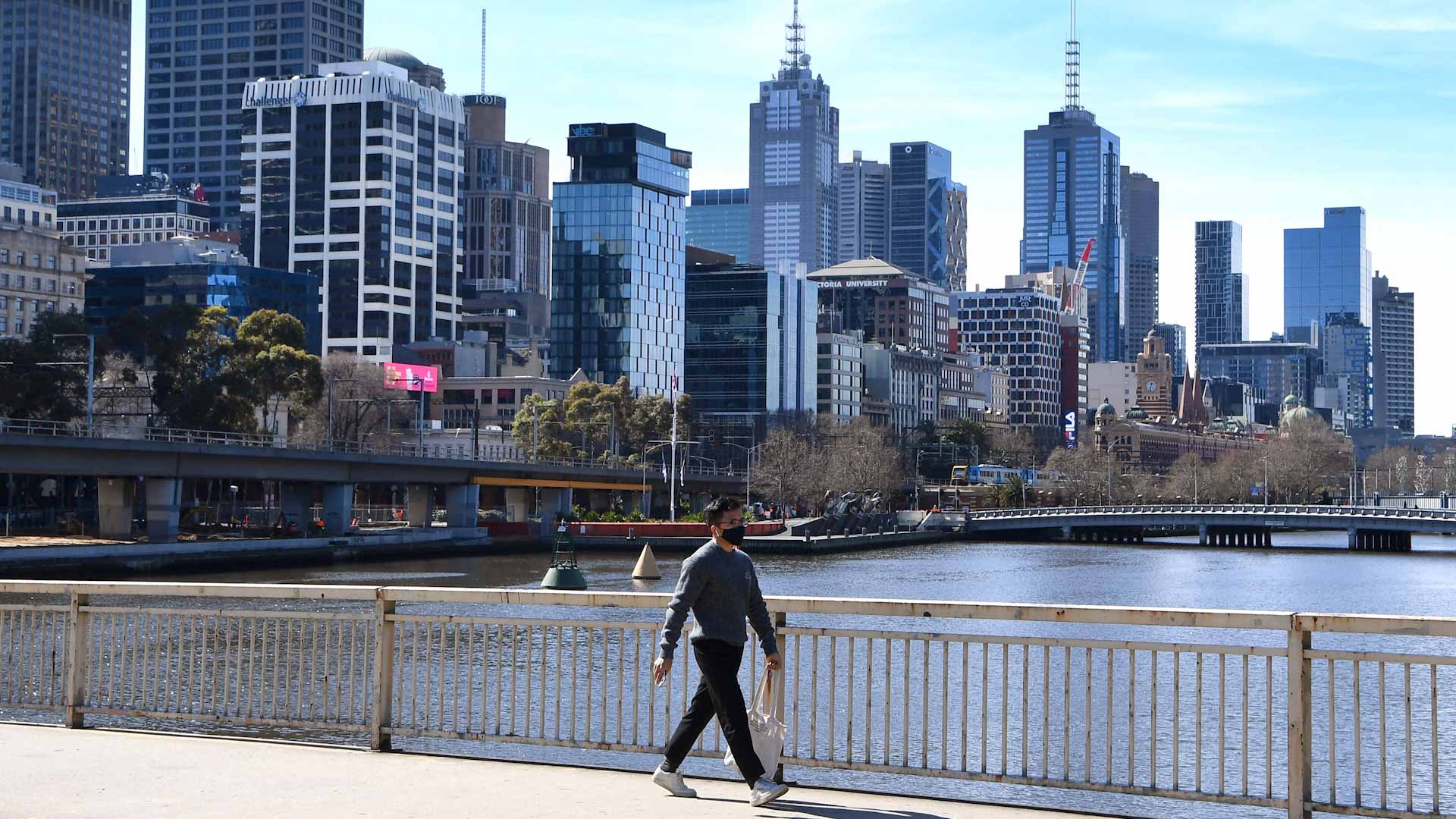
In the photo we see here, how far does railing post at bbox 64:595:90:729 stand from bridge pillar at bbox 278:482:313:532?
88743 millimetres

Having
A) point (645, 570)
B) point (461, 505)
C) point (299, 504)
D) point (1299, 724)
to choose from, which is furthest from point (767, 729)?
point (461, 505)

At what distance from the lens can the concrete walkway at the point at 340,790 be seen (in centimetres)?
1268

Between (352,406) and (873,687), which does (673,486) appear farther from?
(873,687)

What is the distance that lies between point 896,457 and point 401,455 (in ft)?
302

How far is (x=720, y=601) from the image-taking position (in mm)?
13492

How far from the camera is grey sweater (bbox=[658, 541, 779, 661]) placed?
13391 mm

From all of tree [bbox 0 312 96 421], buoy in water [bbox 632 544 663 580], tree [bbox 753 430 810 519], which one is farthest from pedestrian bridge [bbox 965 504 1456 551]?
tree [bbox 0 312 96 421]

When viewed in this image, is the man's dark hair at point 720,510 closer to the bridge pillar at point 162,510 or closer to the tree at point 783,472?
the bridge pillar at point 162,510

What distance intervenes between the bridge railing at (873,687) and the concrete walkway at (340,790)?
373 millimetres

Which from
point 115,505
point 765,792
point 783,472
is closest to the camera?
point 765,792

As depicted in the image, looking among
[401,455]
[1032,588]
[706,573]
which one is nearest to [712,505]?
[706,573]

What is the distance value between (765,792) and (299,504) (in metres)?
98.9

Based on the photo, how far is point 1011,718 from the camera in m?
33.2

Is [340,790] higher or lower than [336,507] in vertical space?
higher
